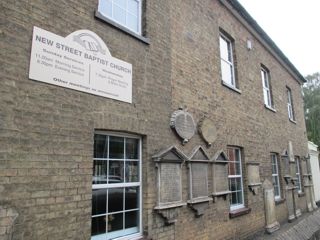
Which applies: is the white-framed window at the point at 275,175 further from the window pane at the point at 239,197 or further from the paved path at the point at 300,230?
the window pane at the point at 239,197

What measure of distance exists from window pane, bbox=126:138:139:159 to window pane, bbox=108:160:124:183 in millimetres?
238

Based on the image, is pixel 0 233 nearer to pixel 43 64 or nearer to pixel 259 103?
pixel 43 64

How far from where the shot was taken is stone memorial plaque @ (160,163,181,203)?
5578 mm

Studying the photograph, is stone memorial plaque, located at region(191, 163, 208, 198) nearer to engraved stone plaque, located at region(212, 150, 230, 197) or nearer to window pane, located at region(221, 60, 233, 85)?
engraved stone plaque, located at region(212, 150, 230, 197)

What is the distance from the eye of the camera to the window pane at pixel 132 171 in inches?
208

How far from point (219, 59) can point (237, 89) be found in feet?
4.12

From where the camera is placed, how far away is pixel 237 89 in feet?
29.9

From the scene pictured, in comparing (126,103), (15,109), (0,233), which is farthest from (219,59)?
(0,233)

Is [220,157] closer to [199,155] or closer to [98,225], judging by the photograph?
[199,155]

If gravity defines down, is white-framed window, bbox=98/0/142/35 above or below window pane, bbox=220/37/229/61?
below

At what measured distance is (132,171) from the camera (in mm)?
5371

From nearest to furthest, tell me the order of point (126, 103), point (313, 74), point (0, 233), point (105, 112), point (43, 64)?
point (0, 233), point (43, 64), point (105, 112), point (126, 103), point (313, 74)

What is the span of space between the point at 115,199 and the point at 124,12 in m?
3.57

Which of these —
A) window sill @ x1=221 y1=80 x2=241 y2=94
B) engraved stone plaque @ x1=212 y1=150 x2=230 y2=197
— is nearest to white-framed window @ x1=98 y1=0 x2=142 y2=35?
window sill @ x1=221 y1=80 x2=241 y2=94
